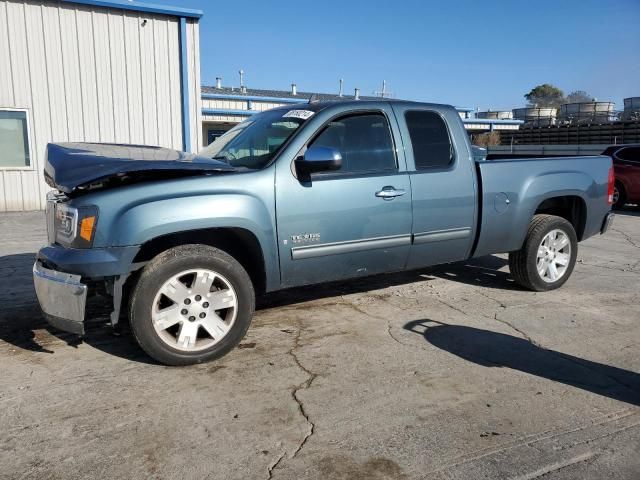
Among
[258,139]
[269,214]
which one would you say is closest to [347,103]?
[258,139]

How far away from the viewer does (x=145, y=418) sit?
301 centimetres

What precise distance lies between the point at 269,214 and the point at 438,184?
66.1 inches

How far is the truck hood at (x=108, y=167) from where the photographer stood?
3.48m

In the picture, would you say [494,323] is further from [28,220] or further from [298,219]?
[28,220]

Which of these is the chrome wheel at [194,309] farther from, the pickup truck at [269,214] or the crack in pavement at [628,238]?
the crack in pavement at [628,238]

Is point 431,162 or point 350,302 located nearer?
point 431,162

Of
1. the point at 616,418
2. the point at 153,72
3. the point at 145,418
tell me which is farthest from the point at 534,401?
the point at 153,72

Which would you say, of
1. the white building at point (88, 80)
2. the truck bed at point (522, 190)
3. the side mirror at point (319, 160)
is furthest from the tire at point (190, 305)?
the white building at point (88, 80)

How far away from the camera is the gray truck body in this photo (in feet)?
11.5

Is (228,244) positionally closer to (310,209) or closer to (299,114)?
(310,209)

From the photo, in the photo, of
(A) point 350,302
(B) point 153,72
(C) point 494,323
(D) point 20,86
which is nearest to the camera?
(C) point 494,323

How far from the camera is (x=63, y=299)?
11.2ft

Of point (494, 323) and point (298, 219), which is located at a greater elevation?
point (298, 219)

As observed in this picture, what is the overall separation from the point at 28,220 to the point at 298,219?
8.76 metres
